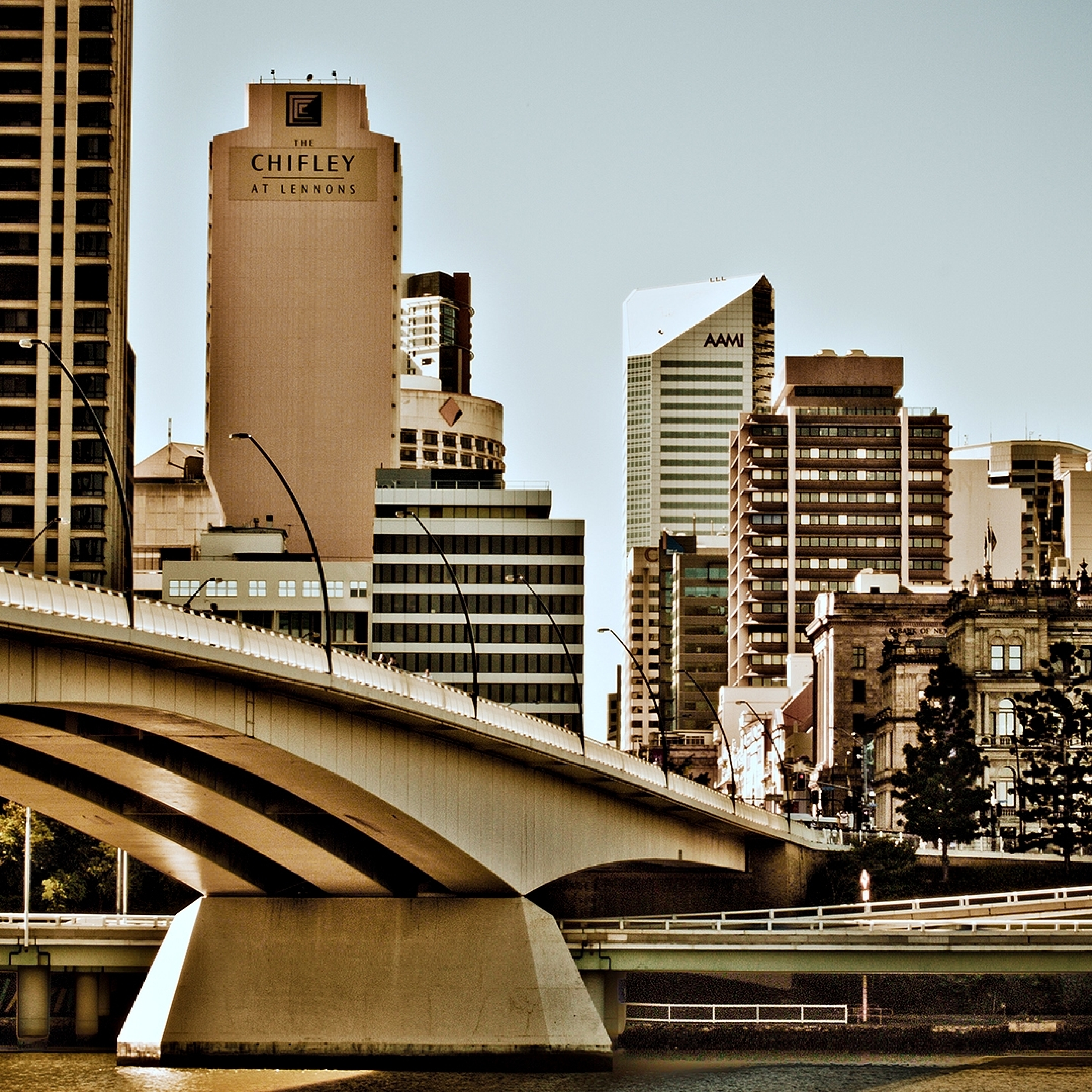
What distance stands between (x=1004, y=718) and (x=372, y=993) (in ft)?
224

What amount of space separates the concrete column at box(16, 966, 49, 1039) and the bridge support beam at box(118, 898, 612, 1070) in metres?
6.46

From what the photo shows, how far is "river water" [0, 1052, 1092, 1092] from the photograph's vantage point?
6575 centimetres

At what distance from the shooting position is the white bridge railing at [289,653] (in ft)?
178

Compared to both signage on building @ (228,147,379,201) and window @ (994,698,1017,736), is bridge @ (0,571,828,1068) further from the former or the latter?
signage on building @ (228,147,379,201)

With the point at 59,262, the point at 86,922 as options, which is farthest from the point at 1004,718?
the point at 86,922

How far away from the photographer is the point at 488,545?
511 feet

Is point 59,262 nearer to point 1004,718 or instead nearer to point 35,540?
point 1004,718

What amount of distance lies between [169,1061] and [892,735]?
80144mm

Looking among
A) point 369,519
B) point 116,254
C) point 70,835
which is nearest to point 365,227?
point 369,519

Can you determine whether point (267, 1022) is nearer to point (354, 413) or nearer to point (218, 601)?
point (218, 601)

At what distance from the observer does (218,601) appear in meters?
151

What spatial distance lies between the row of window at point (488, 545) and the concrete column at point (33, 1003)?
77.3 metres

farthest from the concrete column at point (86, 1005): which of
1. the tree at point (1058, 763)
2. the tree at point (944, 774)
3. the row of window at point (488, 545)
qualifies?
the row of window at point (488, 545)

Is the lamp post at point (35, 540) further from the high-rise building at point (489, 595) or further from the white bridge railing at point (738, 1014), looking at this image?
the high-rise building at point (489, 595)
